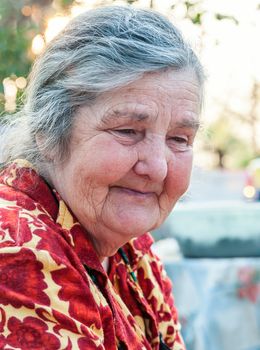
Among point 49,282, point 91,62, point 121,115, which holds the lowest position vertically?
point 49,282

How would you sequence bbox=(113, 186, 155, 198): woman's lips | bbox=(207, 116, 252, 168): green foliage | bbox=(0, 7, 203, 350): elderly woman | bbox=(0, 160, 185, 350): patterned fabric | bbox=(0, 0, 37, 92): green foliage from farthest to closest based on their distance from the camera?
bbox=(207, 116, 252, 168): green foliage, bbox=(0, 0, 37, 92): green foliage, bbox=(113, 186, 155, 198): woman's lips, bbox=(0, 7, 203, 350): elderly woman, bbox=(0, 160, 185, 350): patterned fabric

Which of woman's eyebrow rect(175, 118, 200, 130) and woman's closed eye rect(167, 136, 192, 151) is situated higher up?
woman's eyebrow rect(175, 118, 200, 130)

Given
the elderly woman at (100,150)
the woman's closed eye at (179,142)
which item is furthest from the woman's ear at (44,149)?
the woman's closed eye at (179,142)

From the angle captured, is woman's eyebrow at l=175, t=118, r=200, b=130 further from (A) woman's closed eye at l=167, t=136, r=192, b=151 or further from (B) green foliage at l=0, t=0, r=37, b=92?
(B) green foliage at l=0, t=0, r=37, b=92

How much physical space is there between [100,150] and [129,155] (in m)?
0.07

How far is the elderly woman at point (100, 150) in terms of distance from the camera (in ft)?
5.58

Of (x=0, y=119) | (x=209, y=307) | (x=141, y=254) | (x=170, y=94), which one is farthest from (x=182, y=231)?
(x=170, y=94)

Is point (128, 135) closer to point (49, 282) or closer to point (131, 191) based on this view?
point (131, 191)

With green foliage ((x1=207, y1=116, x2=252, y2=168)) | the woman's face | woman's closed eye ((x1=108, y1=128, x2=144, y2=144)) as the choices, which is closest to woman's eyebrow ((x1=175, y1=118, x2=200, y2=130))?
the woman's face

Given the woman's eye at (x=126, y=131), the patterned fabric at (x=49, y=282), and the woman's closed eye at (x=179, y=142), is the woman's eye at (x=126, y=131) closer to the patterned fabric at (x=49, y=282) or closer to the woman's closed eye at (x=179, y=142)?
the woman's closed eye at (x=179, y=142)

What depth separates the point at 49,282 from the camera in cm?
159

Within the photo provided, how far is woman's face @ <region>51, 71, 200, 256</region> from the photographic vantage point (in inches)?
69.5

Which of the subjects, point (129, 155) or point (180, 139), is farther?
point (180, 139)

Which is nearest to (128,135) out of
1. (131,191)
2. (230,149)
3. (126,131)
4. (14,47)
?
(126,131)
